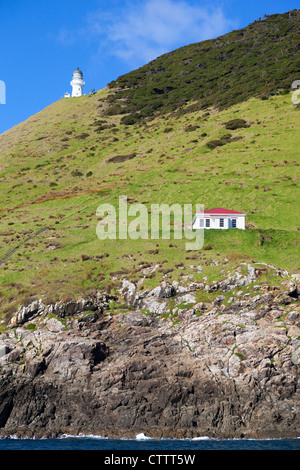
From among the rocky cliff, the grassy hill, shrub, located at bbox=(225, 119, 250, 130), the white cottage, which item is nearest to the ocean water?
the rocky cliff

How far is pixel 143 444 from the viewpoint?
1471 inches

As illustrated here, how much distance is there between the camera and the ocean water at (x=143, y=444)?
35.7 meters

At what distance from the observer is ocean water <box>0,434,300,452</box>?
35.7 meters

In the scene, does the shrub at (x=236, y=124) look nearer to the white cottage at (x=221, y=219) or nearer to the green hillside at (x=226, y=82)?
the green hillside at (x=226, y=82)

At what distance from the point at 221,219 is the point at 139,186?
3250 cm

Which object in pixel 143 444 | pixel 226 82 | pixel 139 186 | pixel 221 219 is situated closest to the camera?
pixel 143 444

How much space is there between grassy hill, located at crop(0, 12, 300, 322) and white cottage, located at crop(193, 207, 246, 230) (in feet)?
10.1

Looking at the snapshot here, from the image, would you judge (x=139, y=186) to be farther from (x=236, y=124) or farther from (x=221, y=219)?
(x=236, y=124)

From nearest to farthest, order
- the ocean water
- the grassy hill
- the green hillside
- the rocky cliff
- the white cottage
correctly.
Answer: the ocean water
the rocky cliff
the grassy hill
the white cottage
the green hillside

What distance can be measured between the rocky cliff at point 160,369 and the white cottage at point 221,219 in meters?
21.4

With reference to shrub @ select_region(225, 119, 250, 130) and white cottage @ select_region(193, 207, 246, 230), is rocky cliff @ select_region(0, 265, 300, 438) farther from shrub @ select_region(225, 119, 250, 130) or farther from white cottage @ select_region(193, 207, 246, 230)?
shrub @ select_region(225, 119, 250, 130)

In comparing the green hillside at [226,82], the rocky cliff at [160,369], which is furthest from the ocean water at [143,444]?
the green hillside at [226,82]

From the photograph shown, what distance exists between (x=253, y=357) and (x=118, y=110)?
15061cm

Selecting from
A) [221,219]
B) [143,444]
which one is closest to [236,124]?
[221,219]
